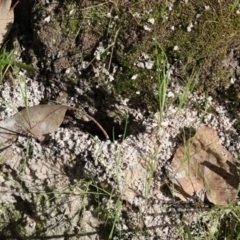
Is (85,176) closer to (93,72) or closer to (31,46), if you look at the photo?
(93,72)

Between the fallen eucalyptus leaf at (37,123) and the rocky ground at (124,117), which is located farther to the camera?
the fallen eucalyptus leaf at (37,123)

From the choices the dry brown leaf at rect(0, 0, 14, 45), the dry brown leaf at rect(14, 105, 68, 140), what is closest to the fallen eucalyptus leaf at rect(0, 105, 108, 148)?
the dry brown leaf at rect(14, 105, 68, 140)

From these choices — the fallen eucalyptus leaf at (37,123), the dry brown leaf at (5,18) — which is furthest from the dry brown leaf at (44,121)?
the dry brown leaf at (5,18)

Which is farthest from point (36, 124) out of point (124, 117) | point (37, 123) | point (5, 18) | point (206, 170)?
point (206, 170)

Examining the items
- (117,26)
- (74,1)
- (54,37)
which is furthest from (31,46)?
(117,26)

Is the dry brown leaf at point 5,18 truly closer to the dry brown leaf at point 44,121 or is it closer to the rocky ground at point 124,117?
the rocky ground at point 124,117
